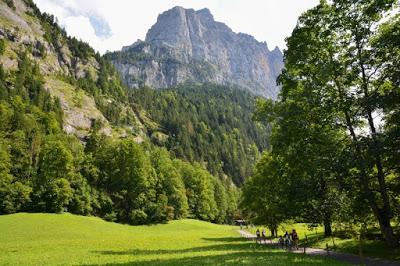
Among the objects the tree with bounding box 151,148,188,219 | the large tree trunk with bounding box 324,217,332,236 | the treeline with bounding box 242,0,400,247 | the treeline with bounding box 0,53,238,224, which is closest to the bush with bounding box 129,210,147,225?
the treeline with bounding box 0,53,238,224

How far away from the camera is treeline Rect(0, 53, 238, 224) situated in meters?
88.3

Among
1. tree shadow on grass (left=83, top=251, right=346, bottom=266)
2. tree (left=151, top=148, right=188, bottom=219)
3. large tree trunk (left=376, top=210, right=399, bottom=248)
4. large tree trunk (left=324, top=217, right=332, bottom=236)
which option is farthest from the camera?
tree (left=151, top=148, right=188, bottom=219)

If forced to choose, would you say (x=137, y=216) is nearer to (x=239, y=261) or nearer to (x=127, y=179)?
(x=127, y=179)

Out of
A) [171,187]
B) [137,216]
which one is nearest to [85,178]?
[137,216]

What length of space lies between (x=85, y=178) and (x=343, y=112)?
83730mm

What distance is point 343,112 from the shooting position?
30.6 m

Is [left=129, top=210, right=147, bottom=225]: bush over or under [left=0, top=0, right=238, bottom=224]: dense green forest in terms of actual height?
under


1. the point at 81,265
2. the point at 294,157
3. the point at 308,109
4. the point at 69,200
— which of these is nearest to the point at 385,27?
the point at 308,109

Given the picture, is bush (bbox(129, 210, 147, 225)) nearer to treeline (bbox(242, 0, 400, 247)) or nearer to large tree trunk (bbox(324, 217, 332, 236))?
large tree trunk (bbox(324, 217, 332, 236))

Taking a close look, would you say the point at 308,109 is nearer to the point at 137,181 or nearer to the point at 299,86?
the point at 299,86

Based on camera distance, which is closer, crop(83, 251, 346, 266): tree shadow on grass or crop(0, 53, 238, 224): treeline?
crop(83, 251, 346, 266): tree shadow on grass

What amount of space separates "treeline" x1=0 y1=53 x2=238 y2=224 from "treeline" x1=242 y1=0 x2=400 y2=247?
68747 millimetres

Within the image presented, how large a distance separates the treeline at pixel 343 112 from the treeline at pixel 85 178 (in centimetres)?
6875

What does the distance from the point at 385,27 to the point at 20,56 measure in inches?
7324
